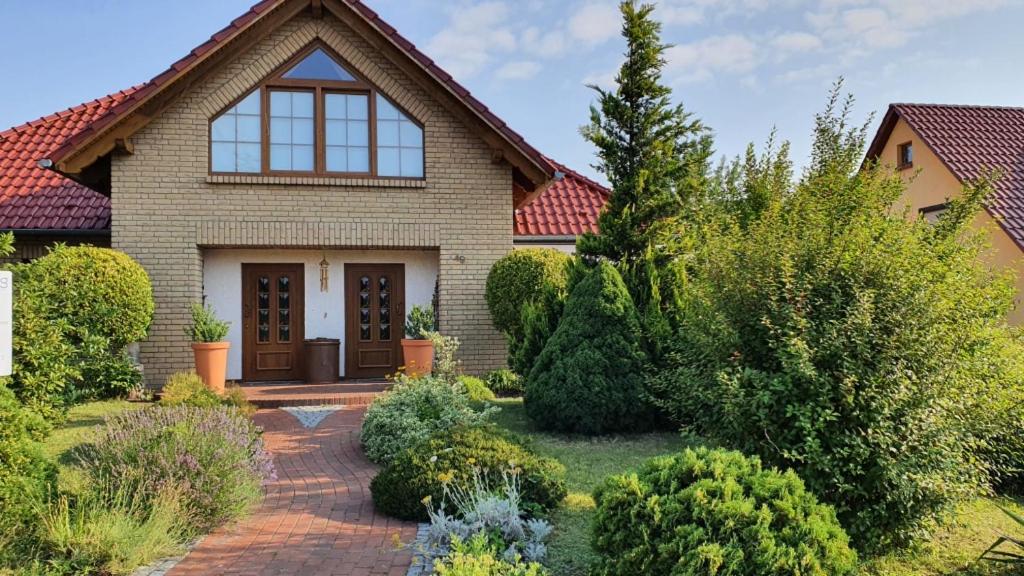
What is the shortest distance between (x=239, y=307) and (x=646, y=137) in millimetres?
7931

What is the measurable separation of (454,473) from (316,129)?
28.6 ft

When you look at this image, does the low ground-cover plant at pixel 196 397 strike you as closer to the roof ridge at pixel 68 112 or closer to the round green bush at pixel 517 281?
the round green bush at pixel 517 281

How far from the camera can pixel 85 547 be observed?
14.5 feet

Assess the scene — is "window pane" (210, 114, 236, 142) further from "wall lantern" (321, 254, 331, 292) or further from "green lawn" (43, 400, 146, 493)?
"green lawn" (43, 400, 146, 493)

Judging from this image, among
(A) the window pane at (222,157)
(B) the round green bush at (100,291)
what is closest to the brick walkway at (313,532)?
(B) the round green bush at (100,291)

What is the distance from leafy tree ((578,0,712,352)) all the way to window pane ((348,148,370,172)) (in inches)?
171

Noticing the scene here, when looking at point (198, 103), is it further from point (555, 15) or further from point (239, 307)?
point (555, 15)

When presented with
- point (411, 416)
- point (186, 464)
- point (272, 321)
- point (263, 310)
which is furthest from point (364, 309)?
point (186, 464)

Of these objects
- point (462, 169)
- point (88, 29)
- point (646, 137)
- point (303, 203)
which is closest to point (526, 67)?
point (646, 137)

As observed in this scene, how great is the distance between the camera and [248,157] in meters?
12.3

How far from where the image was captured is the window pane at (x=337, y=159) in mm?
12547

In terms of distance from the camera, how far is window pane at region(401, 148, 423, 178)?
12.8 metres

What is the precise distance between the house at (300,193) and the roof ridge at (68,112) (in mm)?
2621

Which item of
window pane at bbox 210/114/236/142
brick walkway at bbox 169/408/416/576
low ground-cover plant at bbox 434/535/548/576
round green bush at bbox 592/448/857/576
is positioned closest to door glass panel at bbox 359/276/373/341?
window pane at bbox 210/114/236/142
